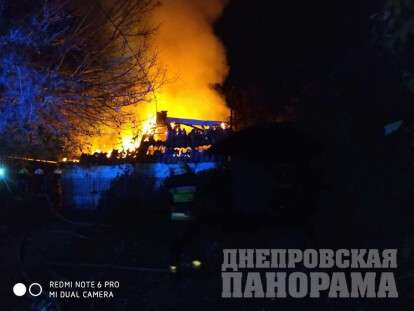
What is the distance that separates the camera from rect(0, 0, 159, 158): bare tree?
938cm

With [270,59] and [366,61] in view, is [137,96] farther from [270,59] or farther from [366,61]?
[270,59]

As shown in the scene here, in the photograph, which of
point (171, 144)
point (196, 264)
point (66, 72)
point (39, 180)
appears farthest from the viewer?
point (39, 180)

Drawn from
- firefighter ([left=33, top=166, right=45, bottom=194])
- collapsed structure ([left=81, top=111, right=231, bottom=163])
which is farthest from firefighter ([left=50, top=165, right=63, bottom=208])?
collapsed structure ([left=81, top=111, right=231, bottom=163])

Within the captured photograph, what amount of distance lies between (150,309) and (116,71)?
7262mm

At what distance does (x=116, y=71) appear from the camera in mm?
11656

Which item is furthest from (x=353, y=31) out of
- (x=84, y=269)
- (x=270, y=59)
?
(x=84, y=269)

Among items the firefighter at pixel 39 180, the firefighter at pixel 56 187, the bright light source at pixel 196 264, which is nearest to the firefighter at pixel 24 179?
the firefighter at pixel 39 180

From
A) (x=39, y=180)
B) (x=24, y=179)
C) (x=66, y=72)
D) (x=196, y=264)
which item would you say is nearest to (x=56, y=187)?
(x=39, y=180)

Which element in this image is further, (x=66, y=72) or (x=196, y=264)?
(x=66, y=72)

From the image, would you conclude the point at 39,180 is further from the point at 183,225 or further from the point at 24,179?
the point at 183,225

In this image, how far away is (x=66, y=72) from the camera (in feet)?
37.2

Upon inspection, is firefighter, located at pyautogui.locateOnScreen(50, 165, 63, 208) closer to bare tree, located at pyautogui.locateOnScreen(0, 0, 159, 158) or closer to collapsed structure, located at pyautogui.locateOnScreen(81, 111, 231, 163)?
collapsed structure, located at pyautogui.locateOnScreen(81, 111, 231, 163)

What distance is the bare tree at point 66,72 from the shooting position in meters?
9.38

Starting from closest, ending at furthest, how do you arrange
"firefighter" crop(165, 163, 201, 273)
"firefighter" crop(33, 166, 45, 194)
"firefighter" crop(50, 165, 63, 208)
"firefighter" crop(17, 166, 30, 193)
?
"firefighter" crop(165, 163, 201, 273) < "firefighter" crop(17, 166, 30, 193) < "firefighter" crop(50, 165, 63, 208) < "firefighter" crop(33, 166, 45, 194)
